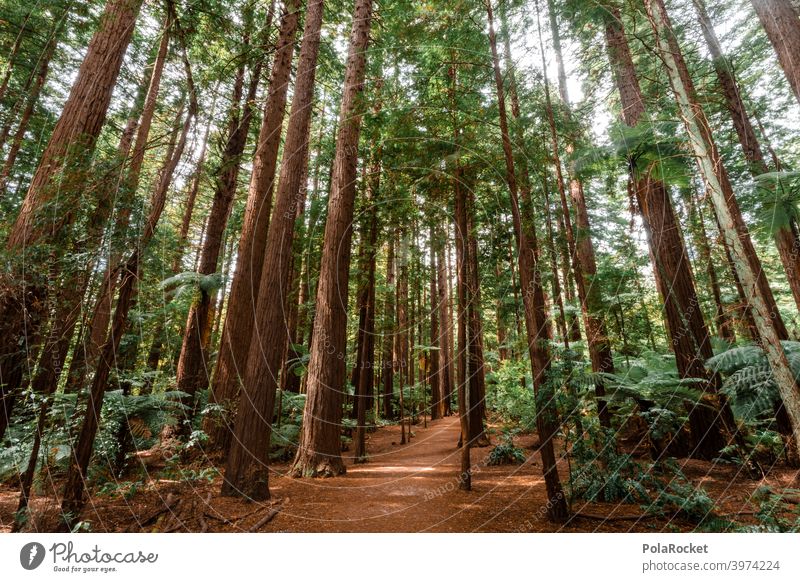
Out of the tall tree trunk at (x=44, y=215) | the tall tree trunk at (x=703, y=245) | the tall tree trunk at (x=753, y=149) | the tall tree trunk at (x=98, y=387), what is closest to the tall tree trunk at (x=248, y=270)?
the tall tree trunk at (x=44, y=215)

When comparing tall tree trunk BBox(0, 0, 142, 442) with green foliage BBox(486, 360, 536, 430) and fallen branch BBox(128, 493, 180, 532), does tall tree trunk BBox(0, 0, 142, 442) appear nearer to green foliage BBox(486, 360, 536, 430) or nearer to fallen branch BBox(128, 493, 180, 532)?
fallen branch BBox(128, 493, 180, 532)

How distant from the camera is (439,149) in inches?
252

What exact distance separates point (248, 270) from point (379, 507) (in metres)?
5.64

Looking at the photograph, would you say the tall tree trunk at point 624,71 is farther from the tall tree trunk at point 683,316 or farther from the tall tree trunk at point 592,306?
the tall tree trunk at point 683,316

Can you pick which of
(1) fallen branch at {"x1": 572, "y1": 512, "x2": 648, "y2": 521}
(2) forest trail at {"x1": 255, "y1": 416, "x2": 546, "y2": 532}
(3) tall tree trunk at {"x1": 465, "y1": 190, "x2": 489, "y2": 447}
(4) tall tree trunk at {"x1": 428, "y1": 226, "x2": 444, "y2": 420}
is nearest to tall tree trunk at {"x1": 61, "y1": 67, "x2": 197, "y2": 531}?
(2) forest trail at {"x1": 255, "y1": 416, "x2": 546, "y2": 532}

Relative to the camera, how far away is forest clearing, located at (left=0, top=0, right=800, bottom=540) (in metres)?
3.65

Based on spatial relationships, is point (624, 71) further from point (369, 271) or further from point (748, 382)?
point (369, 271)
